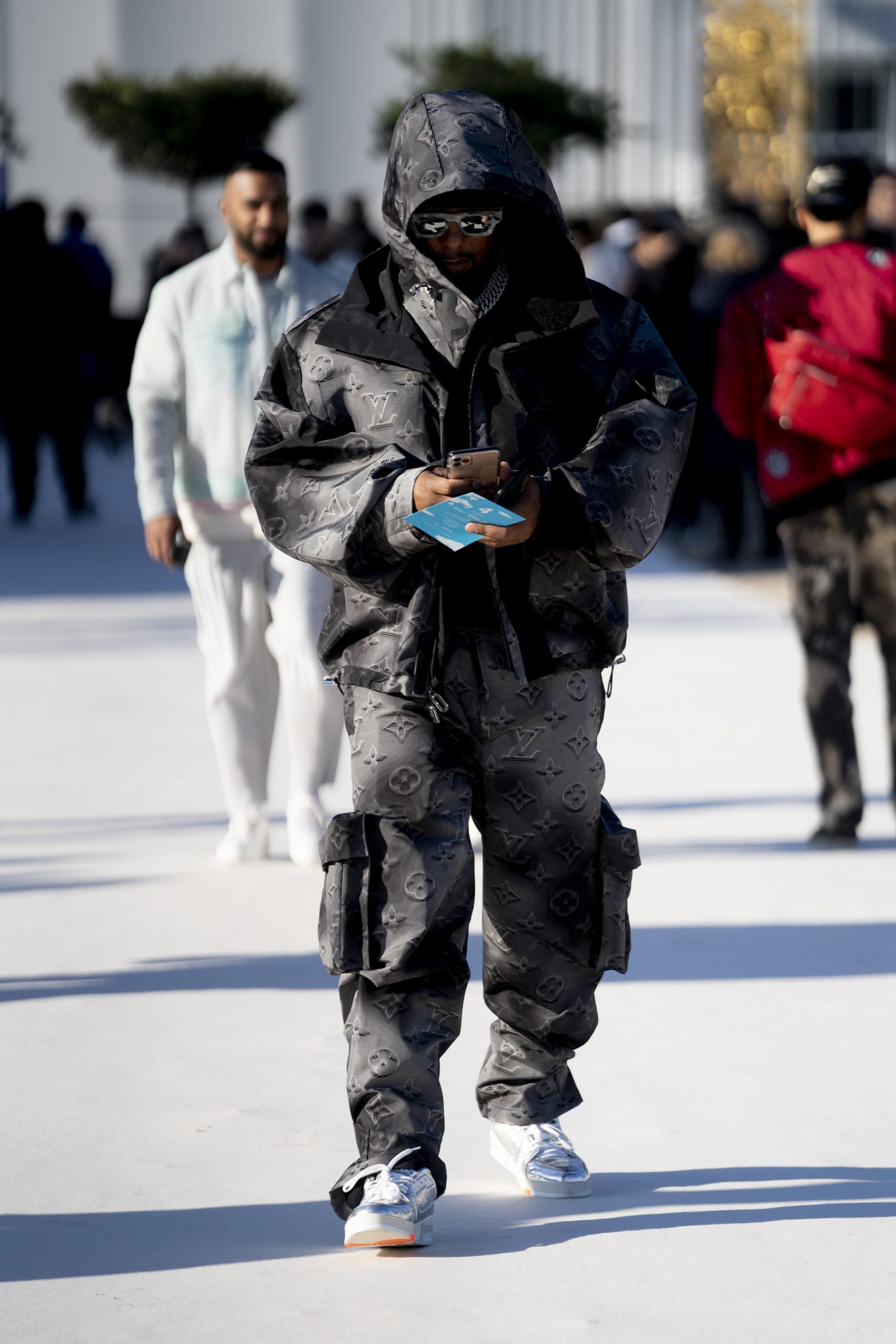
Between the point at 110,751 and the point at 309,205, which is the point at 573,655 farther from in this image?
the point at 309,205

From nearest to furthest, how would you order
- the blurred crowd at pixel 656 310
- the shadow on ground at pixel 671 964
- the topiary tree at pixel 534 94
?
the shadow on ground at pixel 671 964
the blurred crowd at pixel 656 310
the topiary tree at pixel 534 94

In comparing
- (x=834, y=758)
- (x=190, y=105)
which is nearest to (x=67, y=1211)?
(x=834, y=758)

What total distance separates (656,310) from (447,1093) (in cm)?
969

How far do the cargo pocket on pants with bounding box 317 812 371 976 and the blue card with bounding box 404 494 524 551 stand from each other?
49 centimetres

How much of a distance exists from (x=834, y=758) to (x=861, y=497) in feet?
2.52

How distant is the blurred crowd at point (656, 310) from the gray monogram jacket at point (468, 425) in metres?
7.85

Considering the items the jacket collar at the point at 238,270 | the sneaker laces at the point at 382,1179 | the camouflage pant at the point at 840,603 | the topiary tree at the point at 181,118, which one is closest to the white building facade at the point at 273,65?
the topiary tree at the point at 181,118

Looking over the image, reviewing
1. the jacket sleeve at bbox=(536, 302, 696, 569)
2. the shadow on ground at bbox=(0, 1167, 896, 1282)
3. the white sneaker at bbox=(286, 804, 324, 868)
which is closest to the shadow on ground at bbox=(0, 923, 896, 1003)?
the white sneaker at bbox=(286, 804, 324, 868)

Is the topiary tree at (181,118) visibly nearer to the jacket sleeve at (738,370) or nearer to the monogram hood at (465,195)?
the jacket sleeve at (738,370)

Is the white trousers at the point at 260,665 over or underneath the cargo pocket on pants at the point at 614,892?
underneath

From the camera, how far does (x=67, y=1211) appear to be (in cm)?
354

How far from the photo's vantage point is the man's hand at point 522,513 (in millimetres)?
3234

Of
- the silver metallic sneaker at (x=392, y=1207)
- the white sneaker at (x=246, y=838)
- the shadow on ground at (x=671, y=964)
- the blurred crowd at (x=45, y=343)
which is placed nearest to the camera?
the silver metallic sneaker at (x=392, y=1207)

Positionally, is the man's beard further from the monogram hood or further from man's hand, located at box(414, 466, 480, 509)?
man's hand, located at box(414, 466, 480, 509)
